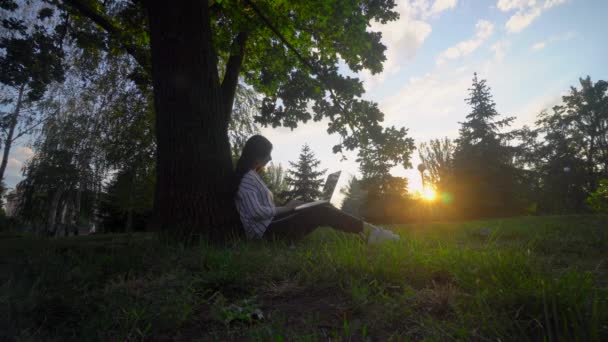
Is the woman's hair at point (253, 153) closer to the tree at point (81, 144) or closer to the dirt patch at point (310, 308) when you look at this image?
the dirt patch at point (310, 308)

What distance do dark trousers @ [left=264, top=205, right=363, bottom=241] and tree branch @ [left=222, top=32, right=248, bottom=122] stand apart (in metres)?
2.94

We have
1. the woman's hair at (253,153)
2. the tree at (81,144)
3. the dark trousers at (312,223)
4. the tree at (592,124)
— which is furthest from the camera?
the tree at (592,124)

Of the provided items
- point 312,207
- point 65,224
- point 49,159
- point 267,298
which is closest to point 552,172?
point 312,207

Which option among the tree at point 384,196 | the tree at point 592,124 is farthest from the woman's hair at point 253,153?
the tree at point 592,124

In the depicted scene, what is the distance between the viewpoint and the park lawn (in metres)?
1.13

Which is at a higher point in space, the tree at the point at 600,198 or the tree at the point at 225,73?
the tree at the point at 225,73

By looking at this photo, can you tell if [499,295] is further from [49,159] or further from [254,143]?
[49,159]

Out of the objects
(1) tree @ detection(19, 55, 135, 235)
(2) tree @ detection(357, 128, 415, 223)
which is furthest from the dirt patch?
(2) tree @ detection(357, 128, 415, 223)

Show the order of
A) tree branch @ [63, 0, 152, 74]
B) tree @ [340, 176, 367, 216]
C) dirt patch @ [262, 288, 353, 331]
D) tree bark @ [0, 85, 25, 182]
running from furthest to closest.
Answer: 1. tree @ [340, 176, 367, 216]
2. tree bark @ [0, 85, 25, 182]
3. tree branch @ [63, 0, 152, 74]
4. dirt patch @ [262, 288, 353, 331]

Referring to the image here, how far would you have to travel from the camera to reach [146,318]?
1.37 m

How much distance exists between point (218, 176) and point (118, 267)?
1608mm

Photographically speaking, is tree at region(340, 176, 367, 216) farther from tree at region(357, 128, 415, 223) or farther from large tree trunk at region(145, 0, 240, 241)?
large tree trunk at region(145, 0, 240, 241)

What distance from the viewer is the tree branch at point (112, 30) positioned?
5395 mm

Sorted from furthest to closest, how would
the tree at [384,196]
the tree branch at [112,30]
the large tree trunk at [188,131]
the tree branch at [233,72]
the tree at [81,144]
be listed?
1. the tree at [384,196]
2. the tree at [81,144]
3. the tree branch at [233,72]
4. the tree branch at [112,30]
5. the large tree trunk at [188,131]
